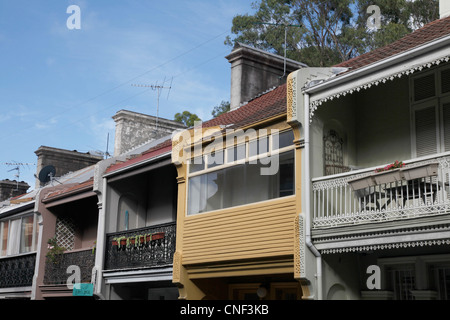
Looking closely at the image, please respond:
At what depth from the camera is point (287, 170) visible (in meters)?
14.0

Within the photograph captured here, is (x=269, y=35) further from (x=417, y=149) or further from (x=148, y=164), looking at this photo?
(x=417, y=149)

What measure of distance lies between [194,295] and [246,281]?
4.48 feet

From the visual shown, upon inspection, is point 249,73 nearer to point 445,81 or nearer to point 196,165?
point 196,165

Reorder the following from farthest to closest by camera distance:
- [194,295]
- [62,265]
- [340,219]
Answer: [62,265] → [194,295] → [340,219]

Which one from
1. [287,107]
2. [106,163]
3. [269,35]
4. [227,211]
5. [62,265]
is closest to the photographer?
[287,107]

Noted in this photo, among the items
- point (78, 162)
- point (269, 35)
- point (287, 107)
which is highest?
point (269, 35)

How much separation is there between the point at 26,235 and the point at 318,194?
14576 mm

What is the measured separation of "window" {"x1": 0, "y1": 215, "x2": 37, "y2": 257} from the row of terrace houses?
5829 millimetres

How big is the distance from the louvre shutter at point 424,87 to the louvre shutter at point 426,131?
248 millimetres

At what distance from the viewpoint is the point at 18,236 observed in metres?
24.7

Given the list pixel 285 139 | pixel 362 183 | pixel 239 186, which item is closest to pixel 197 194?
pixel 239 186

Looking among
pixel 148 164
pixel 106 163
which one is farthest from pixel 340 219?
pixel 106 163

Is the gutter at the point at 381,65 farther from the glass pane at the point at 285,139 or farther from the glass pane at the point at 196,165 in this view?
the glass pane at the point at 196,165

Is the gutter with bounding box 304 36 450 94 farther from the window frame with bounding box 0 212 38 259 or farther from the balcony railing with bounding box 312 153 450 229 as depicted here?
the window frame with bounding box 0 212 38 259
